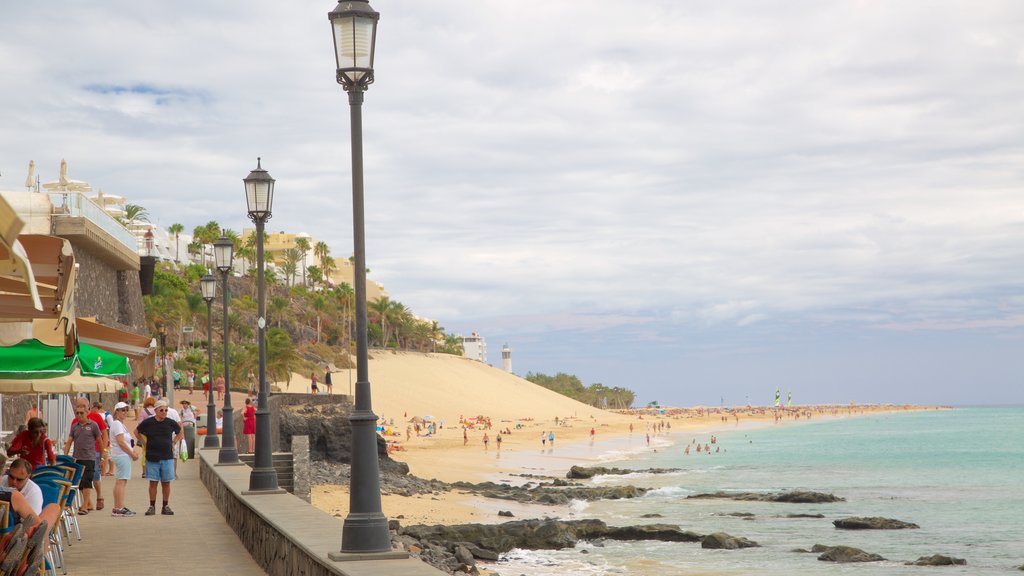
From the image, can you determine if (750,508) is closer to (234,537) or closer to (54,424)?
(54,424)

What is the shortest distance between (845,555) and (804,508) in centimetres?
1389

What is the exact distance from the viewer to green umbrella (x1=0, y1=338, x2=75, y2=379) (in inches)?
408

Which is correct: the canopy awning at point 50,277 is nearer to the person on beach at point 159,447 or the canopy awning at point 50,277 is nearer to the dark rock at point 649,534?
the person on beach at point 159,447

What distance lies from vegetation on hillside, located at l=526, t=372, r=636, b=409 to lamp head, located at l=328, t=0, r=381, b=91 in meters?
175

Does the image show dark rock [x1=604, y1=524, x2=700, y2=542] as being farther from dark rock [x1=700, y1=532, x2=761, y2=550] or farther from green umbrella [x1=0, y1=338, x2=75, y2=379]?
green umbrella [x1=0, y1=338, x2=75, y2=379]

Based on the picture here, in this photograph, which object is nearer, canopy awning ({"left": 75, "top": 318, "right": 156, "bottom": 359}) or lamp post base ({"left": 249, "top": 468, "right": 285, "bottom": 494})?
canopy awning ({"left": 75, "top": 318, "right": 156, "bottom": 359})

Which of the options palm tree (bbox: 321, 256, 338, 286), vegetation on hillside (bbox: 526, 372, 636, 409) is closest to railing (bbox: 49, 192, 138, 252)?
palm tree (bbox: 321, 256, 338, 286)

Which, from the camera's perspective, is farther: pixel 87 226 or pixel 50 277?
pixel 87 226

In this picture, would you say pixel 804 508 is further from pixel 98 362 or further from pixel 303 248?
pixel 303 248

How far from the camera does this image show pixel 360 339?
8883 mm

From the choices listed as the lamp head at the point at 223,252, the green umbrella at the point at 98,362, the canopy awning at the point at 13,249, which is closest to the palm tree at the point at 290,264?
the lamp head at the point at 223,252

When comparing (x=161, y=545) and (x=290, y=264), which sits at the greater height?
(x=290, y=264)

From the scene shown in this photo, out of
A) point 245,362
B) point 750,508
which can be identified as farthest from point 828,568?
point 245,362

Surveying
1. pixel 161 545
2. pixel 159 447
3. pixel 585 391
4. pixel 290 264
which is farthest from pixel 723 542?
pixel 585 391
